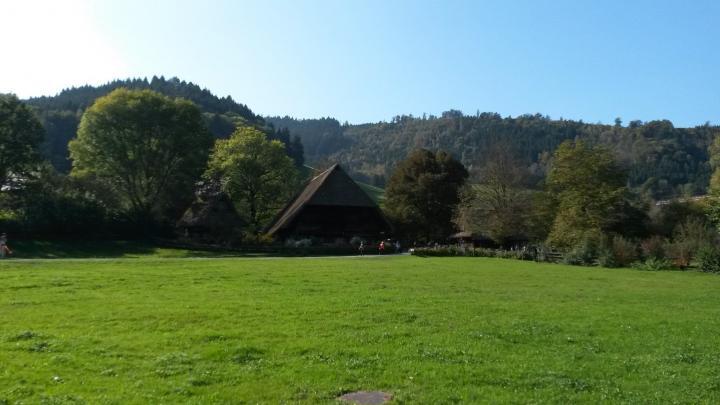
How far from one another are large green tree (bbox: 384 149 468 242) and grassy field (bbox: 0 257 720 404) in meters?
43.4

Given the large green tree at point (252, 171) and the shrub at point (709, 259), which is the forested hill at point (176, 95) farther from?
the shrub at point (709, 259)

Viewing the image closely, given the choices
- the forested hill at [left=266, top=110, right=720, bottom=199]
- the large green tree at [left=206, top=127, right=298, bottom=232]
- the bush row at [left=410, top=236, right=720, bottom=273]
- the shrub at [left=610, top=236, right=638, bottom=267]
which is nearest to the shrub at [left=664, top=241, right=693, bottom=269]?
the bush row at [left=410, top=236, right=720, bottom=273]

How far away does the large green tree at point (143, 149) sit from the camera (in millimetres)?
58938

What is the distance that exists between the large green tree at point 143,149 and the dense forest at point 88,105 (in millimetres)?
9231

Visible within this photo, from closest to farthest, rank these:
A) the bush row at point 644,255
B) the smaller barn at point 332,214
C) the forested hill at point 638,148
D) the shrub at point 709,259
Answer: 1. the shrub at point 709,259
2. the bush row at point 644,255
3. the smaller barn at point 332,214
4. the forested hill at point 638,148

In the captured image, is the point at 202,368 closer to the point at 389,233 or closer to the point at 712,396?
the point at 712,396

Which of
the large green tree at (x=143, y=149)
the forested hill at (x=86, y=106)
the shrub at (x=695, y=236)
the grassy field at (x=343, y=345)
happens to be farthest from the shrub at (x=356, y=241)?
the forested hill at (x=86, y=106)

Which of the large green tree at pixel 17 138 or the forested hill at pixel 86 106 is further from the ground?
the forested hill at pixel 86 106

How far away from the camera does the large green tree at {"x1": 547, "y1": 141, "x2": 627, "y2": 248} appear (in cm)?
4825

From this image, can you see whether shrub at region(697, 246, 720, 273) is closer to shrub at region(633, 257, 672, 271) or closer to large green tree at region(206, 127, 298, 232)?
shrub at region(633, 257, 672, 271)

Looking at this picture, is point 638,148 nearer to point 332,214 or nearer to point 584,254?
point 332,214

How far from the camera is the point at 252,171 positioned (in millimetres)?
62000

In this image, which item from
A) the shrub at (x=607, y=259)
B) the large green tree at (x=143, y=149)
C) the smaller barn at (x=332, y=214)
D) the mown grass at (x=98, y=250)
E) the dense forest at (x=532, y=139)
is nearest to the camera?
the shrub at (x=607, y=259)

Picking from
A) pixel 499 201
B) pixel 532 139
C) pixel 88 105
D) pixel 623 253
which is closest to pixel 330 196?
pixel 499 201
